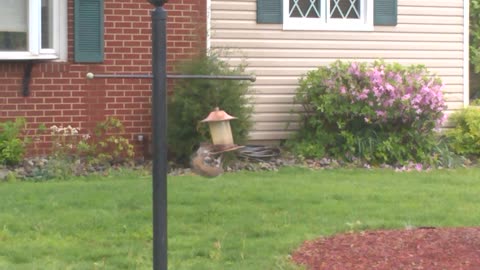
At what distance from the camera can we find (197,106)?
10109 millimetres

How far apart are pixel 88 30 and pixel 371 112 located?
11.7 ft

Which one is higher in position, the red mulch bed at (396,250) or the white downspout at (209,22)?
the white downspout at (209,22)

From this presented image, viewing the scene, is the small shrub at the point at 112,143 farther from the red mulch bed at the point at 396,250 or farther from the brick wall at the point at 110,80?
the red mulch bed at the point at 396,250

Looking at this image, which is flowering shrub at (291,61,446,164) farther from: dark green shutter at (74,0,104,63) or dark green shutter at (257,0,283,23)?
dark green shutter at (74,0,104,63)

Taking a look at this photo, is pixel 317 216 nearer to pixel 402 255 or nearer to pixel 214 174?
pixel 402 255

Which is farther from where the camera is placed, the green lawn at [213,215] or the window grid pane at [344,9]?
the window grid pane at [344,9]

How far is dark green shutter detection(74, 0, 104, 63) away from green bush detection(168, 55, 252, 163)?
1.07 metres

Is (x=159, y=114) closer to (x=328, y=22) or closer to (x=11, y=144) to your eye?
(x=11, y=144)

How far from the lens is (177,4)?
11.0 metres

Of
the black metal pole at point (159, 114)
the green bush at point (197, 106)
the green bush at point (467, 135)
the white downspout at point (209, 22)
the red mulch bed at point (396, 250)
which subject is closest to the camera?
the black metal pole at point (159, 114)

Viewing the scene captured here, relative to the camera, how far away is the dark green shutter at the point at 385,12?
1195 centimetres

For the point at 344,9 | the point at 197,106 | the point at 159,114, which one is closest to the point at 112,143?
the point at 197,106

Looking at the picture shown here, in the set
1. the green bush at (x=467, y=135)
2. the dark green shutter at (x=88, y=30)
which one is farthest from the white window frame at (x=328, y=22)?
the dark green shutter at (x=88, y=30)

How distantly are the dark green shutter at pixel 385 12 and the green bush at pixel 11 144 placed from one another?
4.99 meters
